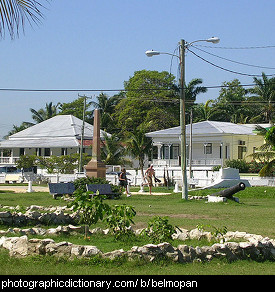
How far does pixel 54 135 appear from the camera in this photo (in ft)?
235

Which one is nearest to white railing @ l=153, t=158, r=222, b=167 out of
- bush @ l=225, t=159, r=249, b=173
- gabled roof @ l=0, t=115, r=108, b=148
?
bush @ l=225, t=159, r=249, b=173

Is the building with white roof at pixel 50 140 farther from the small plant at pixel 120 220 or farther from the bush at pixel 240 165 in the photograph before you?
the small plant at pixel 120 220

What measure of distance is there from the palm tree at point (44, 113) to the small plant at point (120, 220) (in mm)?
79616

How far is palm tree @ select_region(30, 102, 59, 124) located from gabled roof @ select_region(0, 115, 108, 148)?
14329mm

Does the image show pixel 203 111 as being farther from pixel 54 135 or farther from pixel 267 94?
pixel 54 135

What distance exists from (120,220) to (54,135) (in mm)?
60316

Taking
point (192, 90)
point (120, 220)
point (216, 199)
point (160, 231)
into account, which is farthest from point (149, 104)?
point (160, 231)

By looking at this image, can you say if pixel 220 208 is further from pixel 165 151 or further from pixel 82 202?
pixel 165 151

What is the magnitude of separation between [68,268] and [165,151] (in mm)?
52526

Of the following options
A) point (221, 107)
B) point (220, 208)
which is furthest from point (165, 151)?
point (220, 208)

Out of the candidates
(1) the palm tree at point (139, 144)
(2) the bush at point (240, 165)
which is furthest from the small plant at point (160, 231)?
(1) the palm tree at point (139, 144)

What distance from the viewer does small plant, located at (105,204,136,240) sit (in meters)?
12.1
